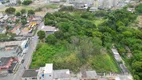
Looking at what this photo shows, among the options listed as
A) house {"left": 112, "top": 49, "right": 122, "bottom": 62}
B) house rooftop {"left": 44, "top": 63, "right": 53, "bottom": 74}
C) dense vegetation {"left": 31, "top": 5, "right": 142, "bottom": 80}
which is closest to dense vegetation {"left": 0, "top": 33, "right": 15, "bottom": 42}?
dense vegetation {"left": 31, "top": 5, "right": 142, "bottom": 80}

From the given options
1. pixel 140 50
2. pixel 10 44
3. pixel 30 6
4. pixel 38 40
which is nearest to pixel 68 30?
pixel 38 40

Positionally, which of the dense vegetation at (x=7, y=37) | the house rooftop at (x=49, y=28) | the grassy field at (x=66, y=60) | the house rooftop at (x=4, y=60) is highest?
the dense vegetation at (x=7, y=37)

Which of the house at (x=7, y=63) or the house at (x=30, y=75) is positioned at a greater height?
the house at (x=7, y=63)

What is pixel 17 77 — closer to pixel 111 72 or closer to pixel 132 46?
pixel 111 72

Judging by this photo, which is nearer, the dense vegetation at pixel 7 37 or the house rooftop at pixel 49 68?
the house rooftop at pixel 49 68

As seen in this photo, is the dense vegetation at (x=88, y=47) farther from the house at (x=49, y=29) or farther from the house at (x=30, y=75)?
the house at (x=30, y=75)

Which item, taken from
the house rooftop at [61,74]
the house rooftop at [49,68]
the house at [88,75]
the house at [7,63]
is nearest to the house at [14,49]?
the house at [7,63]

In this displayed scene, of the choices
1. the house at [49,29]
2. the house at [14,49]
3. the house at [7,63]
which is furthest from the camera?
the house at [49,29]

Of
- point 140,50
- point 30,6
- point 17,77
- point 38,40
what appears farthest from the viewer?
point 30,6
